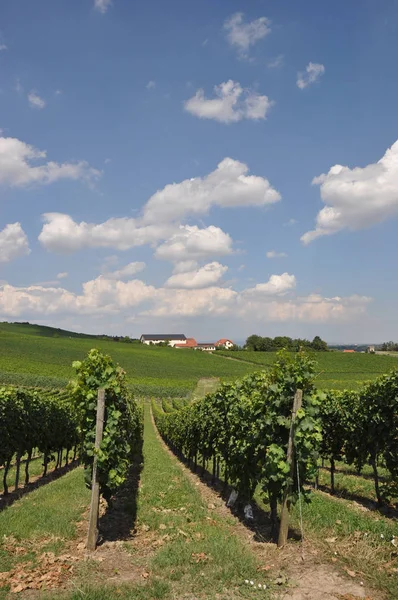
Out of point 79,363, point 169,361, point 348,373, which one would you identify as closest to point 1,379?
point 169,361

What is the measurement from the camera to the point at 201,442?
685 inches

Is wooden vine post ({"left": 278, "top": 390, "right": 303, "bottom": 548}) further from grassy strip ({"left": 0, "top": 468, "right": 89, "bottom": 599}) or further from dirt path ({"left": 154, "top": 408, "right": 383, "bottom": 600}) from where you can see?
grassy strip ({"left": 0, "top": 468, "right": 89, "bottom": 599})

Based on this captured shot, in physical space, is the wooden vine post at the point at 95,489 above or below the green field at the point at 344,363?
above

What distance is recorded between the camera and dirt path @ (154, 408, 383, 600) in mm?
5848

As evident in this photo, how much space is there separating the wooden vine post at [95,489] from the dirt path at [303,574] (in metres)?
3.14

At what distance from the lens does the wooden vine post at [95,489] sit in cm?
796

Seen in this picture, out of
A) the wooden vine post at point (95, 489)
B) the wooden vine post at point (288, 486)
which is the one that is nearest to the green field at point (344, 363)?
the wooden vine post at point (288, 486)

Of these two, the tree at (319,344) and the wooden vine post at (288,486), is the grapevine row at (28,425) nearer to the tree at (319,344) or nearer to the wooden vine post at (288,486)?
the wooden vine post at (288,486)

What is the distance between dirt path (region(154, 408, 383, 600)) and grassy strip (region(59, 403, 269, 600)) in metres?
0.32

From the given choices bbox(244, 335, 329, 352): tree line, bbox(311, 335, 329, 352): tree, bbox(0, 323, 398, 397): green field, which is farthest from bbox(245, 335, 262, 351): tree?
bbox(0, 323, 398, 397): green field

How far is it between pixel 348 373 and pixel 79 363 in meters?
89.3

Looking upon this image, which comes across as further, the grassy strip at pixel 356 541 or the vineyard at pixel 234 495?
the vineyard at pixel 234 495

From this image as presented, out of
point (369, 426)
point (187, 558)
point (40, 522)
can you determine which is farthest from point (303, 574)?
point (369, 426)

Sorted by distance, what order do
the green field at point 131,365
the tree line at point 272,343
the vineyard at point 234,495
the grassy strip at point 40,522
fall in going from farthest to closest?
1. the tree line at point 272,343
2. the green field at point 131,365
3. the grassy strip at point 40,522
4. the vineyard at point 234,495
